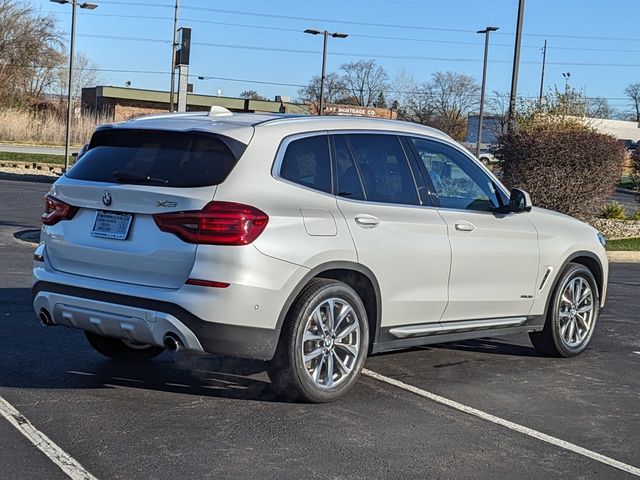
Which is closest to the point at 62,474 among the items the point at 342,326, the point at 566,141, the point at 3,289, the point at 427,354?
the point at 342,326

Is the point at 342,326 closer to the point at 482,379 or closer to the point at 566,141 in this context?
the point at 482,379

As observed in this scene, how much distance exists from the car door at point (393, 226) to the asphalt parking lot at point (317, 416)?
64 centimetres

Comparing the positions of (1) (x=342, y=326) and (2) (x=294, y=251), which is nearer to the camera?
(2) (x=294, y=251)

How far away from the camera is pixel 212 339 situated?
5527 mm

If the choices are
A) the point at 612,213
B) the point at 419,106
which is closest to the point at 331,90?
the point at 419,106

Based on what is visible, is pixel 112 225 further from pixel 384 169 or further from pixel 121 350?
pixel 384 169

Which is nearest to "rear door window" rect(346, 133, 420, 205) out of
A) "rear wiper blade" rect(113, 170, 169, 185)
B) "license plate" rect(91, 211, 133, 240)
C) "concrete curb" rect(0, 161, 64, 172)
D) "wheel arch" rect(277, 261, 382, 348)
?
"wheel arch" rect(277, 261, 382, 348)

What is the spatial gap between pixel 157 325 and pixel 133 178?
96 cm

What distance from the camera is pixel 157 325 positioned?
5.54m

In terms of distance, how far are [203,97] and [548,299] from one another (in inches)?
2395

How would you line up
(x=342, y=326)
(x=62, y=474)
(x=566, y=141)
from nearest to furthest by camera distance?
(x=62, y=474) < (x=342, y=326) < (x=566, y=141)

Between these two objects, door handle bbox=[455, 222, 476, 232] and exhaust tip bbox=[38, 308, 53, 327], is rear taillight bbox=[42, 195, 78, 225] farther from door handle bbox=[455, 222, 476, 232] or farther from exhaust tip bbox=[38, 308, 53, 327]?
door handle bbox=[455, 222, 476, 232]

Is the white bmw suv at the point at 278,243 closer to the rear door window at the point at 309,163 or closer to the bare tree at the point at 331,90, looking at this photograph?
the rear door window at the point at 309,163

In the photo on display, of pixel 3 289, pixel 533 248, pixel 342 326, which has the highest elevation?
pixel 533 248
